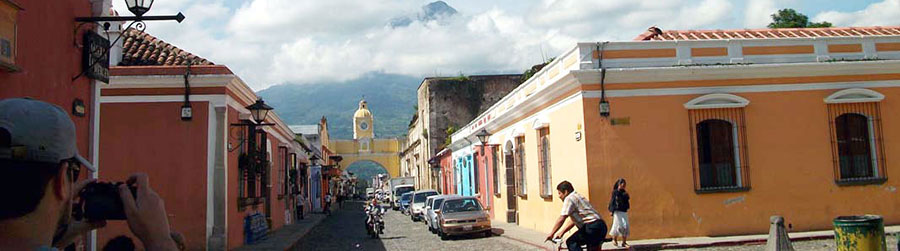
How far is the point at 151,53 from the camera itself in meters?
15.7

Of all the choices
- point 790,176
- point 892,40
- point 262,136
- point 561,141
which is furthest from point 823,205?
point 262,136

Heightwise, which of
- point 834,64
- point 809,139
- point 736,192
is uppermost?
point 834,64

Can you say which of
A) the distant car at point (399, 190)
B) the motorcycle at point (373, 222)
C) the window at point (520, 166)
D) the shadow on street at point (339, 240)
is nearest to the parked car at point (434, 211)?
the shadow on street at point (339, 240)

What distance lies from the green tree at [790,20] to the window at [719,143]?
14888mm

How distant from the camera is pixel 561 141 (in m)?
16.2

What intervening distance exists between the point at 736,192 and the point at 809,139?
193 cm

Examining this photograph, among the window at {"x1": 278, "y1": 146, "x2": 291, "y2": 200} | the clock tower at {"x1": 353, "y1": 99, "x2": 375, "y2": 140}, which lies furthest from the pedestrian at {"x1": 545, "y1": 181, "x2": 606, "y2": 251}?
the clock tower at {"x1": 353, "y1": 99, "x2": 375, "y2": 140}

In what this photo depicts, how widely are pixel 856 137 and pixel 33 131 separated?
53.9 feet

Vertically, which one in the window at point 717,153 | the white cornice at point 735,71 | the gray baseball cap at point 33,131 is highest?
the white cornice at point 735,71

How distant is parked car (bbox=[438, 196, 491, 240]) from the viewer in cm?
1867

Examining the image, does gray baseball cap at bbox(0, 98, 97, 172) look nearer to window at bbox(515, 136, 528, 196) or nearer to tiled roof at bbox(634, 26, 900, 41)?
tiled roof at bbox(634, 26, 900, 41)

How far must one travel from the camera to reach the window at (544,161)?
58.4ft

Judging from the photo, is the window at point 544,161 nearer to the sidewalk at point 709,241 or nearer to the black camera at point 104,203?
the sidewalk at point 709,241

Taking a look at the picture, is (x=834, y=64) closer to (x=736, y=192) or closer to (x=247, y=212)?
(x=736, y=192)
